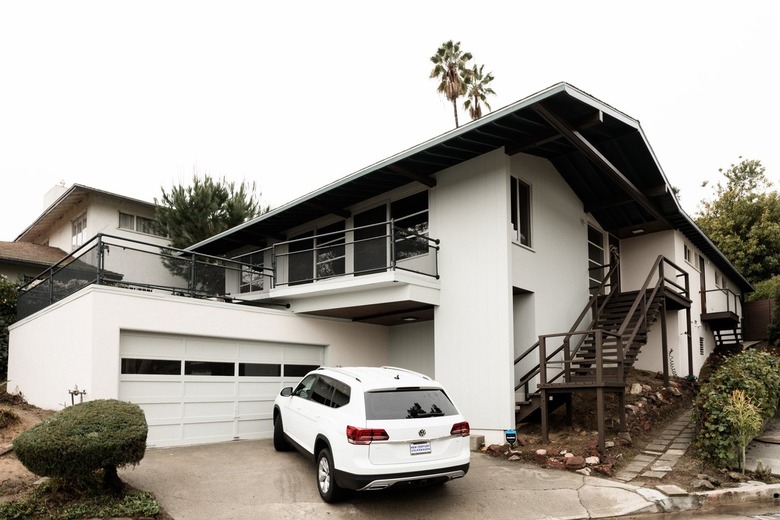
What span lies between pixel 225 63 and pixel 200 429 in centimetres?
1075

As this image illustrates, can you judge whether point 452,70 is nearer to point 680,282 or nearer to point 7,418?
point 680,282

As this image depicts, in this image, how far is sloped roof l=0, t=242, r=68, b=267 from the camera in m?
22.5

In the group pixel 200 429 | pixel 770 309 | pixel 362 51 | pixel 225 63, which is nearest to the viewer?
pixel 200 429

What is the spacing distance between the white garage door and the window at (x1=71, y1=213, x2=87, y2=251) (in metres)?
16.8

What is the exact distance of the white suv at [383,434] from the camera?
6.92 m

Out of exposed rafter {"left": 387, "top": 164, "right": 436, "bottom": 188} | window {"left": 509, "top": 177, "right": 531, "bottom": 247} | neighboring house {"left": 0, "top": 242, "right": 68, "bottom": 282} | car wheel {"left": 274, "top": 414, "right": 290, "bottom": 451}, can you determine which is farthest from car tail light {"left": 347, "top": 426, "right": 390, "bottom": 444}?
neighboring house {"left": 0, "top": 242, "right": 68, "bottom": 282}

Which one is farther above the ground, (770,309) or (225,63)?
(225,63)

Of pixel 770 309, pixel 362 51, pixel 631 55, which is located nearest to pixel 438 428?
pixel 631 55

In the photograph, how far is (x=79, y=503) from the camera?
6633mm

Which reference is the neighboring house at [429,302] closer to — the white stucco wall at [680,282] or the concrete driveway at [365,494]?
the white stucco wall at [680,282]

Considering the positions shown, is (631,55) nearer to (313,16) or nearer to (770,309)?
(313,16)

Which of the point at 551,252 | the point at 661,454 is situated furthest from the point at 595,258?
the point at 661,454

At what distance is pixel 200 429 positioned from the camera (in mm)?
11828

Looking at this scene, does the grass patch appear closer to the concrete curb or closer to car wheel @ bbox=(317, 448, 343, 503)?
car wheel @ bbox=(317, 448, 343, 503)
